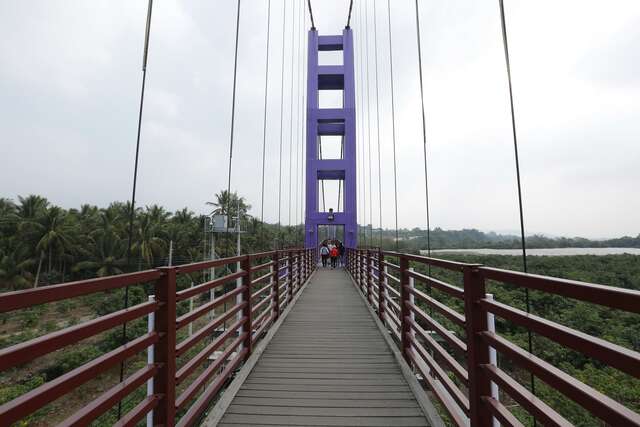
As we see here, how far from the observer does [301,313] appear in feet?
16.5

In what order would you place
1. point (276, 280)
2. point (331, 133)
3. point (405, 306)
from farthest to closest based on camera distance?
point (331, 133) → point (276, 280) → point (405, 306)

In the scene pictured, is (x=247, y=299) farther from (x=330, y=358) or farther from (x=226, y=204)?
(x=226, y=204)

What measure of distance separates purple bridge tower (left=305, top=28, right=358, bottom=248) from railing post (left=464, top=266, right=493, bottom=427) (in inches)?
497

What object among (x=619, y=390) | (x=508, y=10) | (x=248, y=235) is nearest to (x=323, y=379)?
(x=508, y=10)

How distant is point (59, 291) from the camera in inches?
41.9

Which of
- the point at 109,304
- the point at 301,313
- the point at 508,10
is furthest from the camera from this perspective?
the point at 109,304

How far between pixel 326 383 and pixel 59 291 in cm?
213

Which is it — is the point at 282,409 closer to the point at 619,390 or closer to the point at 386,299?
the point at 386,299

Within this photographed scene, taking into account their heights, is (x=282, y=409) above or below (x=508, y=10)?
below

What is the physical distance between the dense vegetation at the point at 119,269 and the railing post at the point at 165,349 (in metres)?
17.5

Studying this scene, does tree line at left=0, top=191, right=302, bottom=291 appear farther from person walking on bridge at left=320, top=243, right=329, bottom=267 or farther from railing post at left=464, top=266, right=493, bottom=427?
railing post at left=464, top=266, right=493, bottom=427

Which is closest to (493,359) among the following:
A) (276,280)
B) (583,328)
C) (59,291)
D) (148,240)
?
(59,291)

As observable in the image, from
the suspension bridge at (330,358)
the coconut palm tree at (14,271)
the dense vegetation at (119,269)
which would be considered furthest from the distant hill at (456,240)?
the coconut palm tree at (14,271)

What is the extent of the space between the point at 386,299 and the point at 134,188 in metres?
3.11
